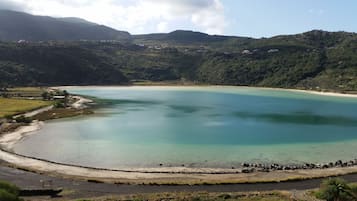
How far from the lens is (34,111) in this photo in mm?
115875

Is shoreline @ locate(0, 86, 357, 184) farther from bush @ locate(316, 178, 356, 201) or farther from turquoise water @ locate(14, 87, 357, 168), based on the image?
bush @ locate(316, 178, 356, 201)

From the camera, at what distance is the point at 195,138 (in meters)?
80.6

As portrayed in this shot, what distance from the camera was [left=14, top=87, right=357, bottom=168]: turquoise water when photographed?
2482 inches

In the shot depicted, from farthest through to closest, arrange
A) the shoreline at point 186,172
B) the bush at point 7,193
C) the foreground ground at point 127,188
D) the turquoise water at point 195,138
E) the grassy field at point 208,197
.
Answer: the turquoise water at point 195,138
the shoreline at point 186,172
the foreground ground at point 127,188
the grassy field at point 208,197
the bush at point 7,193

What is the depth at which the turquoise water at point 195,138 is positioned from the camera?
63.0 meters

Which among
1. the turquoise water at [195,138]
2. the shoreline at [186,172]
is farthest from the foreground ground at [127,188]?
the turquoise water at [195,138]

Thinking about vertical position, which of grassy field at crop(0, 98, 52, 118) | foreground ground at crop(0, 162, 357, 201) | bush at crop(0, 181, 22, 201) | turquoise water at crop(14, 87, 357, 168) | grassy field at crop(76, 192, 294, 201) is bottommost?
turquoise water at crop(14, 87, 357, 168)

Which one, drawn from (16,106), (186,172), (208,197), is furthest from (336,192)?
(16,106)

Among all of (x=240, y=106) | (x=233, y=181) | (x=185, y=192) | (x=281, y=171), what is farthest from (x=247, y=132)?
(x=240, y=106)

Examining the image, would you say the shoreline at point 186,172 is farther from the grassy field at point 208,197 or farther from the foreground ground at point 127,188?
the grassy field at point 208,197

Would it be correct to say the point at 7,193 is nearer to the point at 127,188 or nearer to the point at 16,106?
the point at 127,188

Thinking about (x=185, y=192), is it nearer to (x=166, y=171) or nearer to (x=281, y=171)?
(x=166, y=171)

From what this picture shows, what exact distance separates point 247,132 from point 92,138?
30.8 m

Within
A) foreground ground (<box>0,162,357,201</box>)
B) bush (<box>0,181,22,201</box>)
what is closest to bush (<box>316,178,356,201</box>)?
foreground ground (<box>0,162,357,201</box>)
